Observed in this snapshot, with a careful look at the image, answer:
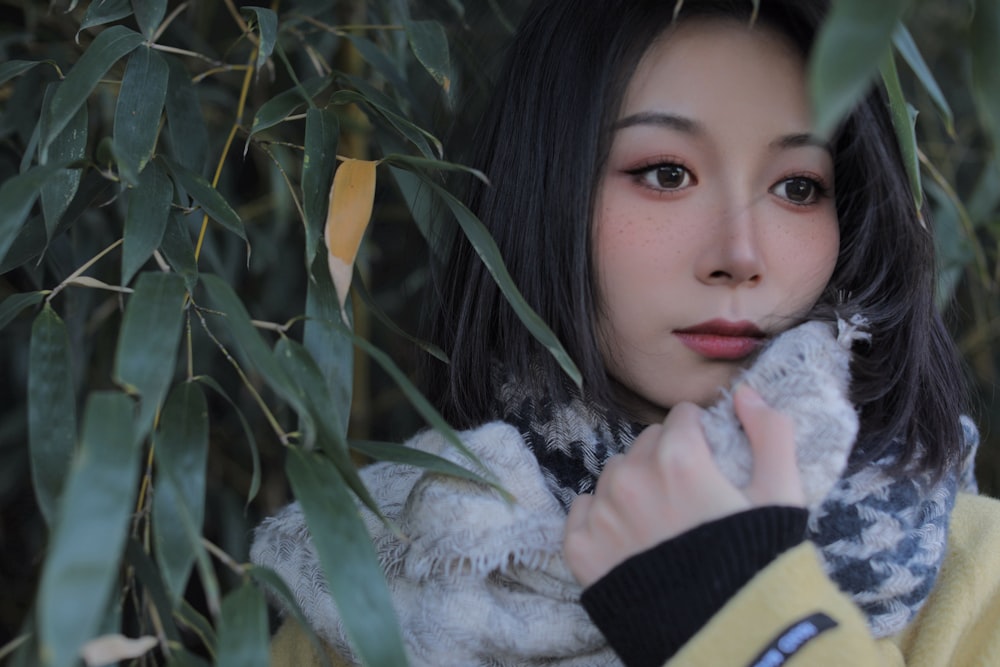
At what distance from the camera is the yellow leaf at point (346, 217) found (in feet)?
2.61

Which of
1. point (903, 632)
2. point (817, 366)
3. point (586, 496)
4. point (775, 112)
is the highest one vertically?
point (775, 112)

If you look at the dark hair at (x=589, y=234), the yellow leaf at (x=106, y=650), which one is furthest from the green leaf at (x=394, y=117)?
the yellow leaf at (x=106, y=650)

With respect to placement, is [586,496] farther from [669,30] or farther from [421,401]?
[669,30]

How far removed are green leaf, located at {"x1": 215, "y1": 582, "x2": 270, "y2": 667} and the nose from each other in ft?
1.42

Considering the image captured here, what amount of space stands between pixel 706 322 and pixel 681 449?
14cm

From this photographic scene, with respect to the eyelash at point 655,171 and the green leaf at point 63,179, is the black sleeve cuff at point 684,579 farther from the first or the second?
the green leaf at point 63,179

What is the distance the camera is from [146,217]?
Answer: 2.48 ft

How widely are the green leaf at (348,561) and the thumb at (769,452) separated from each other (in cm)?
27

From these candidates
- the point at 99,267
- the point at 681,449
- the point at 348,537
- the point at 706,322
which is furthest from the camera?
the point at 99,267

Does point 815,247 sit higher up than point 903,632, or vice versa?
point 815,247

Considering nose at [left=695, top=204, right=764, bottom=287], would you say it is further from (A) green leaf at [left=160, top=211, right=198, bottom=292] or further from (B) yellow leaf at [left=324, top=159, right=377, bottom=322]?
(A) green leaf at [left=160, top=211, right=198, bottom=292]

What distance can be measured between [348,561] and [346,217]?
29 cm

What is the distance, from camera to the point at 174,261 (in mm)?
789

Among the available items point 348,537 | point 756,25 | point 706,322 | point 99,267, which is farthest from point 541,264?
point 99,267
